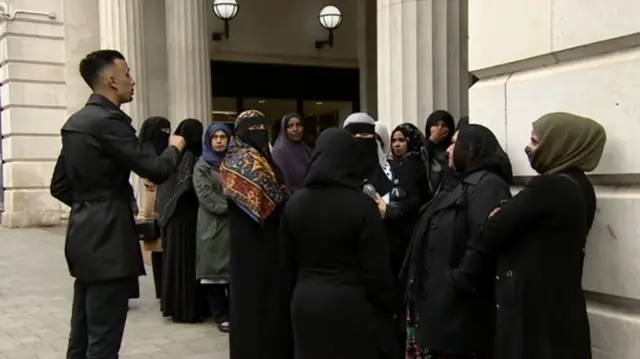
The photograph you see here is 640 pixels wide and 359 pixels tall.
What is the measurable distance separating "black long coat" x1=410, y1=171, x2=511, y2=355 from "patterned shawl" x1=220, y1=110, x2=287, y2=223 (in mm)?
1510

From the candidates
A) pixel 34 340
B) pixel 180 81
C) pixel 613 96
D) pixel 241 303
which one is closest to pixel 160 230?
pixel 34 340

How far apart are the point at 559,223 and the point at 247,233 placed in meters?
2.47

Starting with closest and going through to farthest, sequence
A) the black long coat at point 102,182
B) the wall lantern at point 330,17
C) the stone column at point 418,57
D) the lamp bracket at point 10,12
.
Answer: the black long coat at point 102,182, the stone column at point 418,57, the wall lantern at point 330,17, the lamp bracket at point 10,12

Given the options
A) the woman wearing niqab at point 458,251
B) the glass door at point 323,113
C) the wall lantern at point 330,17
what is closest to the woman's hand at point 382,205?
the woman wearing niqab at point 458,251

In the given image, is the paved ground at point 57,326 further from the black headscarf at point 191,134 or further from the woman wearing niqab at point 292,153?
the black headscarf at point 191,134

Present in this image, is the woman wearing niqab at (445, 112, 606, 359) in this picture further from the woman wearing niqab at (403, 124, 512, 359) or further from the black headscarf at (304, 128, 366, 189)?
the black headscarf at (304, 128, 366, 189)

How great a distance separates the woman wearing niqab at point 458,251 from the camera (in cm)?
358

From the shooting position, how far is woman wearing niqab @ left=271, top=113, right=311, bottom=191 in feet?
20.6

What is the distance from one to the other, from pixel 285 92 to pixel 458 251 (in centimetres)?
1403

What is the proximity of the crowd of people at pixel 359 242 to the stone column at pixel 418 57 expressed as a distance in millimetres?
2303

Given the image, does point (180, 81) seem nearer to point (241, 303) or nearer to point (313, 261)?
point (241, 303)

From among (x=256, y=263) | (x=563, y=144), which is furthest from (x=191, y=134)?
(x=563, y=144)

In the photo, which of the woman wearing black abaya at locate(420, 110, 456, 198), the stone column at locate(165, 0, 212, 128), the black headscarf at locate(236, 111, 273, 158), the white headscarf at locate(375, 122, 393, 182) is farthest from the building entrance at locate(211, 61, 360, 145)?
the black headscarf at locate(236, 111, 273, 158)

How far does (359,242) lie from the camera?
3.60 m
